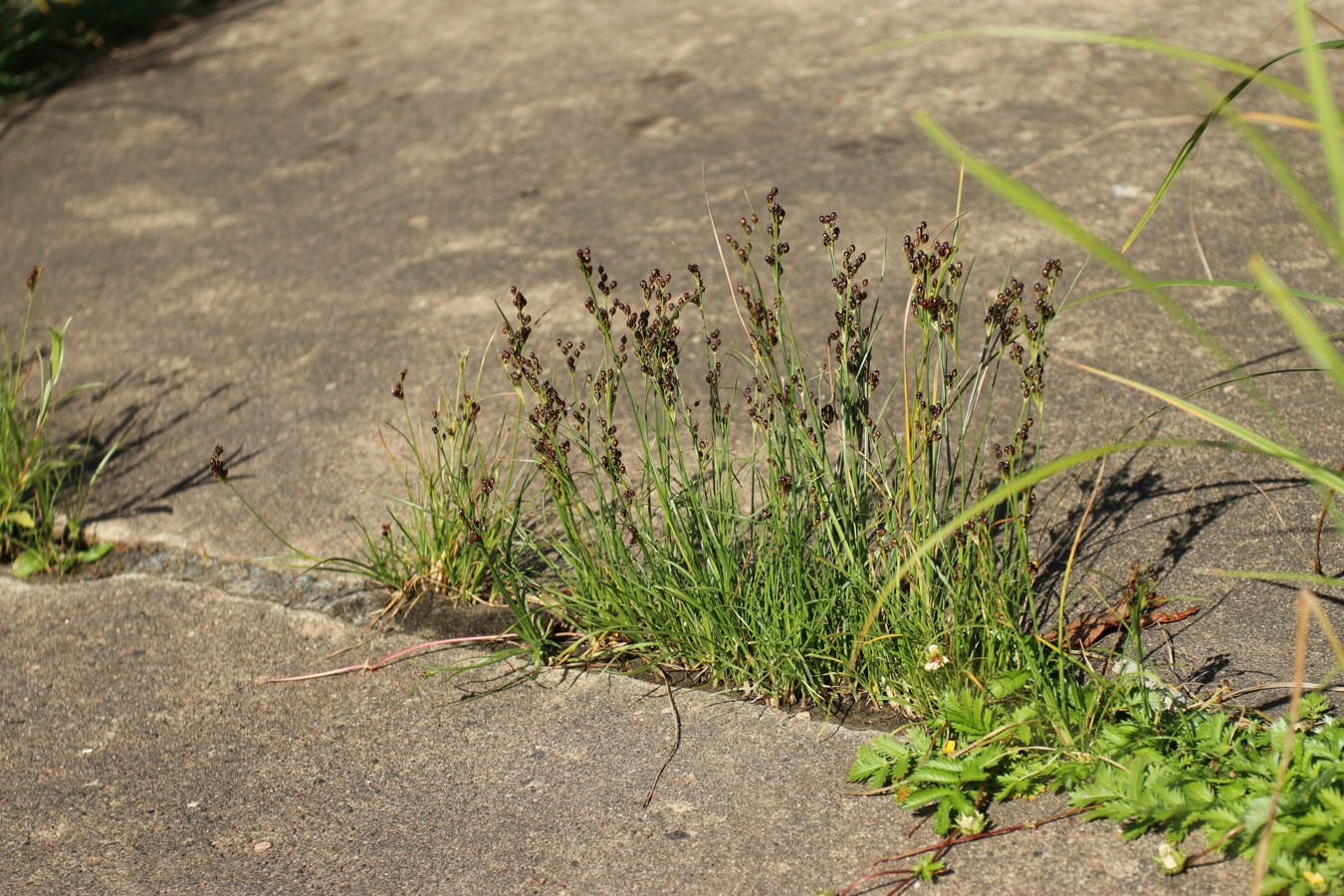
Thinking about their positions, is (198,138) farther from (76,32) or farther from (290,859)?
(290,859)

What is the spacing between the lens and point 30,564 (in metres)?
2.93

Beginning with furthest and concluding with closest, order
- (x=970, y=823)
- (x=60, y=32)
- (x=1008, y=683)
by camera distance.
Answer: (x=60, y=32) < (x=1008, y=683) < (x=970, y=823)

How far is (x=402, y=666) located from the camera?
8.12 feet

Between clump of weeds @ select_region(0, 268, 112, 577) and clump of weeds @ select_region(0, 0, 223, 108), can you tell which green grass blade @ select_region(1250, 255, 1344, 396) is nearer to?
clump of weeds @ select_region(0, 268, 112, 577)

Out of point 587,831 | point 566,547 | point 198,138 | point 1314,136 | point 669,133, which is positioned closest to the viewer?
point 587,831

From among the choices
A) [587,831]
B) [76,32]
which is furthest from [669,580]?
[76,32]

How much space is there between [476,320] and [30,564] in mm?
1380

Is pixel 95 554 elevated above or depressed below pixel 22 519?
below

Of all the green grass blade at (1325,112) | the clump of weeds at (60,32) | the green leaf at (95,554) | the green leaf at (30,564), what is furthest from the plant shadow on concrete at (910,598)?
the clump of weeds at (60,32)

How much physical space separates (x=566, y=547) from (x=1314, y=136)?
298cm

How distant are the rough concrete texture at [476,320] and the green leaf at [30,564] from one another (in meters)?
0.12

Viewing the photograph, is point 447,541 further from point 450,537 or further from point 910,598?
point 910,598

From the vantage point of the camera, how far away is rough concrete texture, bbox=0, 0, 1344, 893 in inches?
81.5

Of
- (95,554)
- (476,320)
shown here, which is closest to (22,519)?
(95,554)
